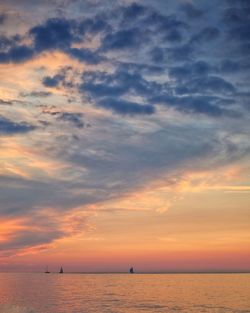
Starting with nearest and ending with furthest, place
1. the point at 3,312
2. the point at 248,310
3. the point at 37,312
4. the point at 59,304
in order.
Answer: the point at 3,312 < the point at 37,312 < the point at 248,310 < the point at 59,304

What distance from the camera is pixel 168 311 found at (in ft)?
228

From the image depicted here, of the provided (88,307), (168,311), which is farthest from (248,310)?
(88,307)

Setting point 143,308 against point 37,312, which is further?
point 143,308

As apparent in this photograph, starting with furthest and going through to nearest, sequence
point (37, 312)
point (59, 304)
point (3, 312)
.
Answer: point (59, 304) < point (37, 312) < point (3, 312)

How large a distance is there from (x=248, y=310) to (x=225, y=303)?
10.7 meters

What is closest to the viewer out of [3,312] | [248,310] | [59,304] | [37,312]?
[3,312]

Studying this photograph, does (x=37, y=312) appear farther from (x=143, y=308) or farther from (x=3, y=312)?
(x=143, y=308)

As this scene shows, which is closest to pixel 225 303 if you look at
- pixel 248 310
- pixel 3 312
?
pixel 248 310

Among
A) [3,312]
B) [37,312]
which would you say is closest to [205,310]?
[37,312]

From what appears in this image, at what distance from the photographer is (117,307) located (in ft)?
245

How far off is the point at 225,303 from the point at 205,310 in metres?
12.9

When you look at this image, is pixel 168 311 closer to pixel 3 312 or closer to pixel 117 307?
pixel 117 307

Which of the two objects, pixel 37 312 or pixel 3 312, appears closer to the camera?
pixel 3 312

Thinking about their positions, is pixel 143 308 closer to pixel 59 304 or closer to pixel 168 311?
pixel 168 311
